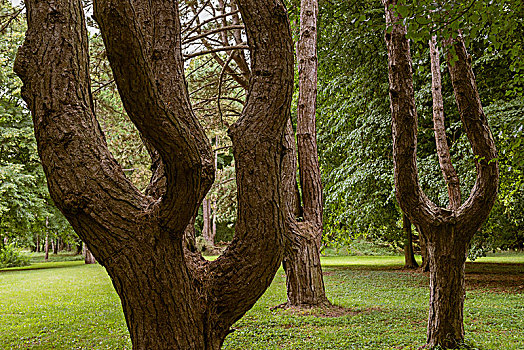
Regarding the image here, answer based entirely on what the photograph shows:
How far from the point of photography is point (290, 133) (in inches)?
357

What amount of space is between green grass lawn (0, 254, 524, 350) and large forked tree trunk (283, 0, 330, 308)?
0.66 m

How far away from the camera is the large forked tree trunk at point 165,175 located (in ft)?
8.90

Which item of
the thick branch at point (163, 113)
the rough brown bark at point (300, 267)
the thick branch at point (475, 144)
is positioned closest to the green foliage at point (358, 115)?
the rough brown bark at point (300, 267)

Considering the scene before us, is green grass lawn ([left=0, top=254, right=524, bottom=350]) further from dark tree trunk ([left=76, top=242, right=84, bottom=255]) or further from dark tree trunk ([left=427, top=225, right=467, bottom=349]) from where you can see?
dark tree trunk ([left=76, top=242, right=84, bottom=255])

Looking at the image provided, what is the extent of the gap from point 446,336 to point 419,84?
Result: 33.8ft

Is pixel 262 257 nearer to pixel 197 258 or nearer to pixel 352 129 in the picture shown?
pixel 197 258

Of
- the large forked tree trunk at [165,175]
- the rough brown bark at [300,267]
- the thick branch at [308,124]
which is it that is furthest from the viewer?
the thick branch at [308,124]

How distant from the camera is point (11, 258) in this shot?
29109 millimetres

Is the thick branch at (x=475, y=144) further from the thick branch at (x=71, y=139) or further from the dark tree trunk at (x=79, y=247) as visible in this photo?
the dark tree trunk at (x=79, y=247)

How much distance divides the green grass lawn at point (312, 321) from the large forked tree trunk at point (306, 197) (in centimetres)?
66

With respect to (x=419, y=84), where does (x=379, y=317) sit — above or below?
below

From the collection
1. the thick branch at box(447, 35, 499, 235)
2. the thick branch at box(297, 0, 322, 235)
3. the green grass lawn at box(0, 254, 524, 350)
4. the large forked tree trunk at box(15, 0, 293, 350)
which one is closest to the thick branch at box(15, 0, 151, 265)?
the large forked tree trunk at box(15, 0, 293, 350)

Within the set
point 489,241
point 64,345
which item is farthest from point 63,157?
point 489,241

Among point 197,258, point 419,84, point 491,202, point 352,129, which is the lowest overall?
point 197,258
